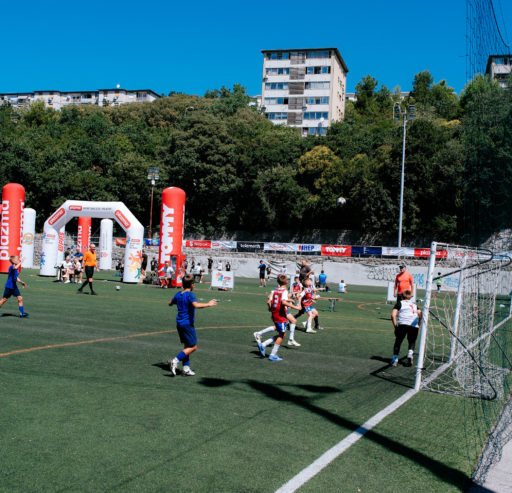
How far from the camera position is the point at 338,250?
47.2 meters

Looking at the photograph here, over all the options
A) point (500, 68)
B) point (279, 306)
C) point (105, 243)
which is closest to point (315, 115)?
point (105, 243)

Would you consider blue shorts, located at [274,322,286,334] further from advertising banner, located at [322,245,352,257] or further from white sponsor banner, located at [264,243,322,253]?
white sponsor banner, located at [264,243,322,253]

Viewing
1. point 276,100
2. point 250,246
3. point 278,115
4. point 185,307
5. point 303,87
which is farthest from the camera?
point 278,115

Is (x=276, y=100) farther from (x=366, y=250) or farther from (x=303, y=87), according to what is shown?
(x=366, y=250)

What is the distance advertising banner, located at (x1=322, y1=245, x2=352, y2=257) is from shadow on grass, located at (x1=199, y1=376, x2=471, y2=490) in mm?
39342

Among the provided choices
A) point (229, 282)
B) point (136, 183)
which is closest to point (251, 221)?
point (136, 183)

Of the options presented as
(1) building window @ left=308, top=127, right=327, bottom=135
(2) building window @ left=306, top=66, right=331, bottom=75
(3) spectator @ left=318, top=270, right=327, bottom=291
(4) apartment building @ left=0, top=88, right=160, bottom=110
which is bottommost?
(3) spectator @ left=318, top=270, right=327, bottom=291

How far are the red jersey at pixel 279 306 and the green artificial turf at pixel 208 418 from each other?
36.4 inches

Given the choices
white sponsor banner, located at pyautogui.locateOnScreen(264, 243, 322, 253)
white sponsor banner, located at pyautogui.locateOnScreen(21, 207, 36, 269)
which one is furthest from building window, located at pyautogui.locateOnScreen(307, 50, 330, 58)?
white sponsor banner, located at pyautogui.locateOnScreen(21, 207, 36, 269)

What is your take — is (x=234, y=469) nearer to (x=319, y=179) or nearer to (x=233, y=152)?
(x=319, y=179)

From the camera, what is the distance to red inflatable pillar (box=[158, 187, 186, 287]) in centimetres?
3016

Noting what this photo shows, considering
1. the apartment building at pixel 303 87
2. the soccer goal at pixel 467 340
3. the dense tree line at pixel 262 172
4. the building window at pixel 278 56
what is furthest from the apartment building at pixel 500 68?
the building window at pixel 278 56

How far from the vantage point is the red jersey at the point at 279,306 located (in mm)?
10859

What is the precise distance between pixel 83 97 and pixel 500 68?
150 metres
